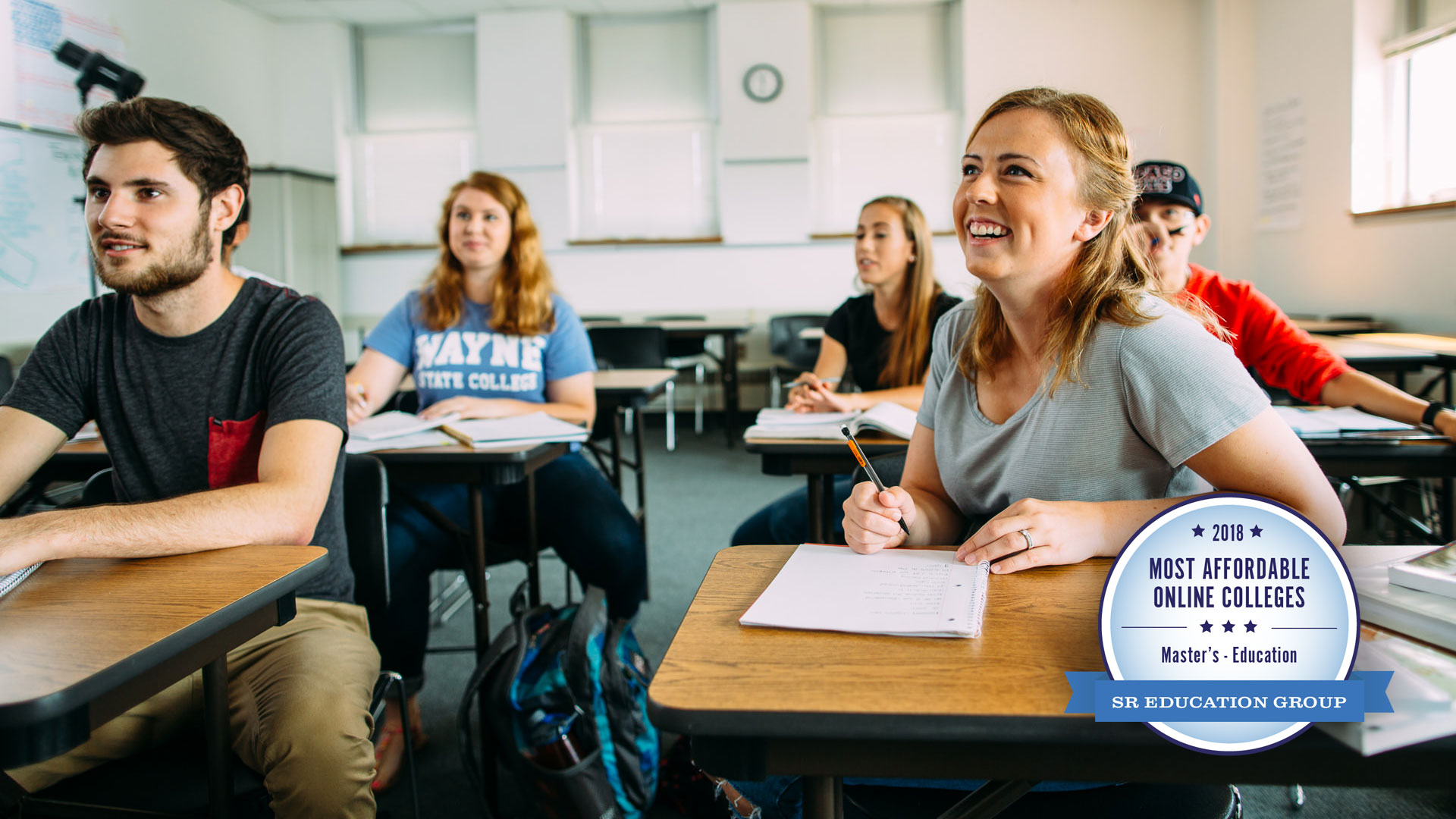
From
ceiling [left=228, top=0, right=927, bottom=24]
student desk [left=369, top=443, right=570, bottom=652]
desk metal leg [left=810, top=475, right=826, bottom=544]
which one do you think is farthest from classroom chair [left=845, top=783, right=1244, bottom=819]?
ceiling [left=228, top=0, right=927, bottom=24]

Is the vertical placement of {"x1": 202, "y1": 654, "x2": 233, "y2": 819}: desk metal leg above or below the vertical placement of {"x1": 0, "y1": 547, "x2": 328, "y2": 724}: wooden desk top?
below

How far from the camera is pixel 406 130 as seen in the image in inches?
272

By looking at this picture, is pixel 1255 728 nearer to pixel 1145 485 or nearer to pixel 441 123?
pixel 1145 485

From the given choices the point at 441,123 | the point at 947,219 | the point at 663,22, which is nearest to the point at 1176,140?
the point at 947,219

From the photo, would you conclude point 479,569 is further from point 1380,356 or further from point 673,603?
point 1380,356

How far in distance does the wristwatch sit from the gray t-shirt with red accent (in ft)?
6.28

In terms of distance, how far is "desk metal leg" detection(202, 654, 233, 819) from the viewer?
93 centimetres

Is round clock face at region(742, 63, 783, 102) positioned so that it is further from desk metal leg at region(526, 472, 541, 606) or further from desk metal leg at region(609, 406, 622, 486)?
desk metal leg at region(526, 472, 541, 606)

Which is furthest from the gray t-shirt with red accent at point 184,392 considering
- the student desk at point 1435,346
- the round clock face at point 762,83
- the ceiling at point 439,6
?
the ceiling at point 439,6

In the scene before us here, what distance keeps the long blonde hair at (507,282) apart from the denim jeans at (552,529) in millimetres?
477

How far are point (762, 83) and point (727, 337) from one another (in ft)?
6.65

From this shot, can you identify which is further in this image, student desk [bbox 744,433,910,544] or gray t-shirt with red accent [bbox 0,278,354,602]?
student desk [bbox 744,433,910,544]

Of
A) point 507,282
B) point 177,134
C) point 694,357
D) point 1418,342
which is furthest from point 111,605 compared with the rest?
point 694,357

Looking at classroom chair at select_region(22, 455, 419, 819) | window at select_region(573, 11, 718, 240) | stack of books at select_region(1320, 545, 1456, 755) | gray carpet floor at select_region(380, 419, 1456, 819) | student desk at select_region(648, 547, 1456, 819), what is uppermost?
window at select_region(573, 11, 718, 240)
